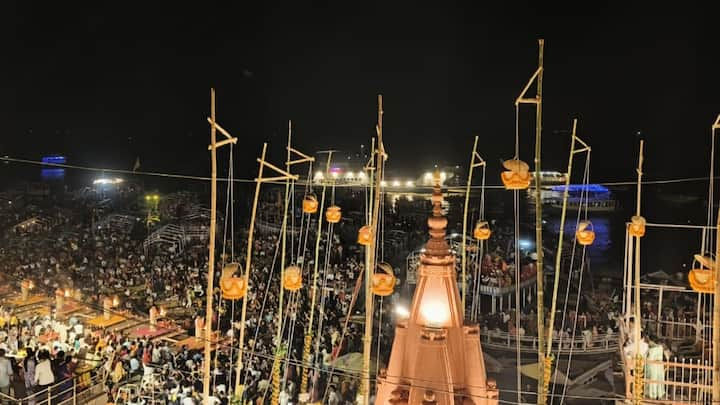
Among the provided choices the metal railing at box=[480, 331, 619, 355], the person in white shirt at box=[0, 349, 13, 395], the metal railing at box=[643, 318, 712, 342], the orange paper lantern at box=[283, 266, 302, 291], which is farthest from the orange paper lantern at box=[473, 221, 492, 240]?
the person in white shirt at box=[0, 349, 13, 395]

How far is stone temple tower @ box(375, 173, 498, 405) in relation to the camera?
437 centimetres

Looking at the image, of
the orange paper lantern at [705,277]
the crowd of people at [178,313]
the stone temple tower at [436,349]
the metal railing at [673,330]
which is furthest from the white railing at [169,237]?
the orange paper lantern at [705,277]

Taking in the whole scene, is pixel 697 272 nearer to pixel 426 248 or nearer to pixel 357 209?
pixel 426 248

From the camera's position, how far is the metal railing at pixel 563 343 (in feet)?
41.4

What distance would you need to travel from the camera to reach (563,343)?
43.0ft

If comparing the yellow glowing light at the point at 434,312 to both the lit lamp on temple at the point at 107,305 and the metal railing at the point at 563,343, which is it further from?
the lit lamp on temple at the point at 107,305

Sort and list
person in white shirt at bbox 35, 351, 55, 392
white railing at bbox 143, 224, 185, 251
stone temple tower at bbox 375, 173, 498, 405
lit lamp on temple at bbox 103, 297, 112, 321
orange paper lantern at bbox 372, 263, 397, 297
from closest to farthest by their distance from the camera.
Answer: stone temple tower at bbox 375, 173, 498, 405, orange paper lantern at bbox 372, 263, 397, 297, person in white shirt at bbox 35, 351, 55, 392, lit lamp on temple at bbox 103, 297, 112, 321, white railing at bbox 143, 224, 185, 251

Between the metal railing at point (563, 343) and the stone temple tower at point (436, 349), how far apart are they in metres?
8.55

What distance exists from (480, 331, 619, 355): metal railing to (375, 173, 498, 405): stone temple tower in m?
8.55

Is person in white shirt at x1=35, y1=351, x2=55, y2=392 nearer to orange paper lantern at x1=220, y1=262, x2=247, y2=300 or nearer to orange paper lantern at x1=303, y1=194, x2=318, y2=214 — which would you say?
orange paper lantern at x1=303, y1=194, x2=318, y2=214

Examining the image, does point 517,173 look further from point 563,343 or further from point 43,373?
point 563,343

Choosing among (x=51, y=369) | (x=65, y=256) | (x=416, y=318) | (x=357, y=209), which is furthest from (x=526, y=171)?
(x=357, y=209)

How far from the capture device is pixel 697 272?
4824mm

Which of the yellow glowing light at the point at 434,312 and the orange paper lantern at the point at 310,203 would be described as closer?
the yellow glowing light at the point at 434,312
